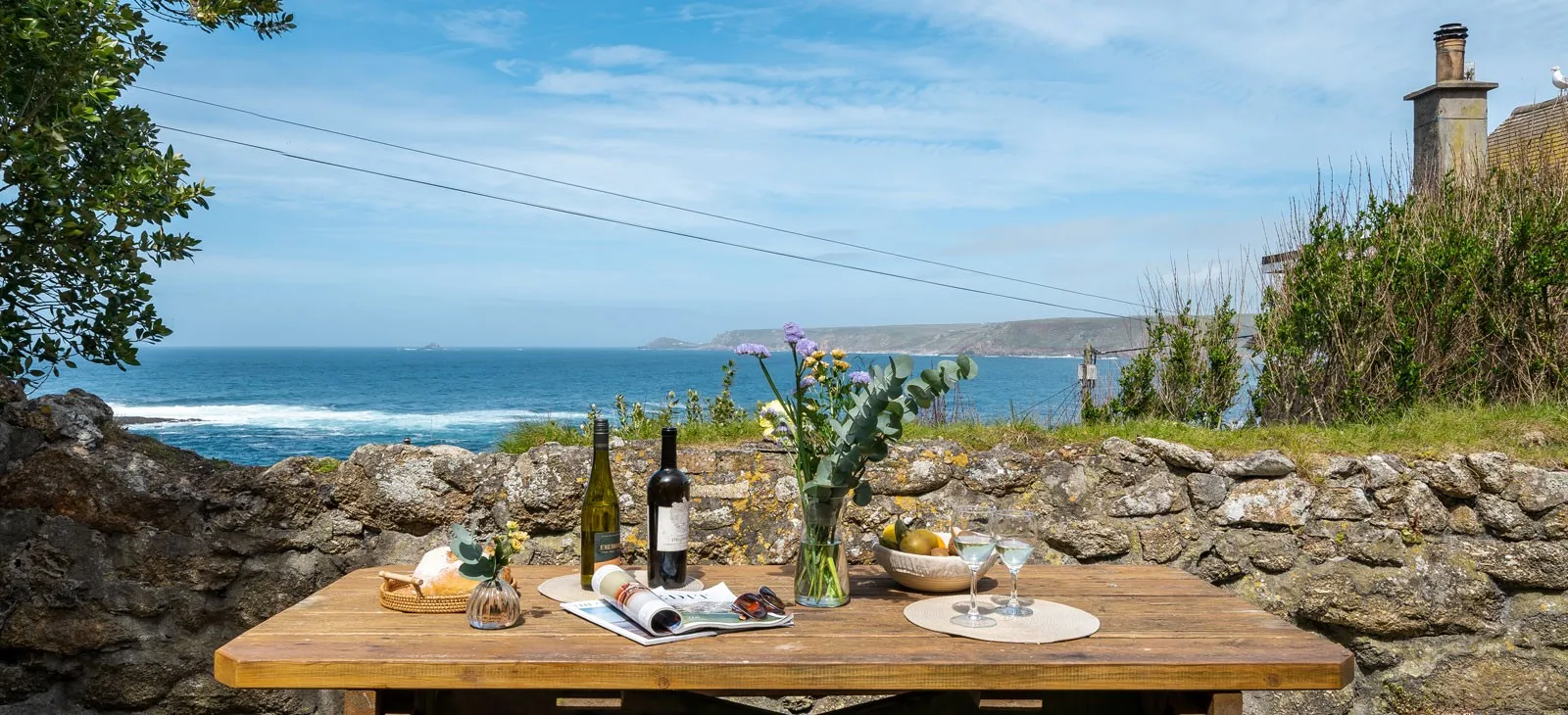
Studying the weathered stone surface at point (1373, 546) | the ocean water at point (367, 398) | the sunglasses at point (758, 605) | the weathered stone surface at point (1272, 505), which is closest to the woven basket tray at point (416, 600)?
the sunglasses at point (758, 605)

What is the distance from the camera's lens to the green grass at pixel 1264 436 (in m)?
3.05

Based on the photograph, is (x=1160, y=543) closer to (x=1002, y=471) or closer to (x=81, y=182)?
(x=1002, y=471)

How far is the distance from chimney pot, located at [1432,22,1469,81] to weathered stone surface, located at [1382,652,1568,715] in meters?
7.33

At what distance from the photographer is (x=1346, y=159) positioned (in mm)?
4789

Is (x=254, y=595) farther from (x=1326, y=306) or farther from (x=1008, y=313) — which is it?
(x=1008, y=313)

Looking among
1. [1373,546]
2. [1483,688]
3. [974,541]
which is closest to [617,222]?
[1373,546]

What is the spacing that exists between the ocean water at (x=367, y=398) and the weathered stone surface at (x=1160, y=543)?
72 cm

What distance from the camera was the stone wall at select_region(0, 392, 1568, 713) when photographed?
2570 mm

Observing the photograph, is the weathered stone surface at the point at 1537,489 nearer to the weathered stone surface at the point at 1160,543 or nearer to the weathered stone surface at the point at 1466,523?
the weathered stone surface at the point at 1466,523

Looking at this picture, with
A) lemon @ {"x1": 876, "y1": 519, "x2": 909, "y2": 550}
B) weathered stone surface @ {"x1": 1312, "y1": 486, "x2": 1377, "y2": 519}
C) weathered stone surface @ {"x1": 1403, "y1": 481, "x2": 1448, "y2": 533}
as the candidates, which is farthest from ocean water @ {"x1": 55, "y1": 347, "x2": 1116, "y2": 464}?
weathered stone surface @ {"x1": 1403, "y1": 481, "x2": 1448, "y2": 533}

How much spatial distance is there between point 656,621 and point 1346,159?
15.4 feet

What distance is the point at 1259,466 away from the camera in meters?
2.95

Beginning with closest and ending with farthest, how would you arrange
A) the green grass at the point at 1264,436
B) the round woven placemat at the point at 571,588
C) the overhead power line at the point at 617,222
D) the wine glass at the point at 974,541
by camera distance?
the wine glass at the point at 974,541
the round woven placemat at the point at 571,588
the green grass at the point at 1264,436
the overhead power line at the point at 617,222

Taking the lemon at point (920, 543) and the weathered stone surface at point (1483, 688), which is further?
the weathered stone surface at point (1483, 688)
